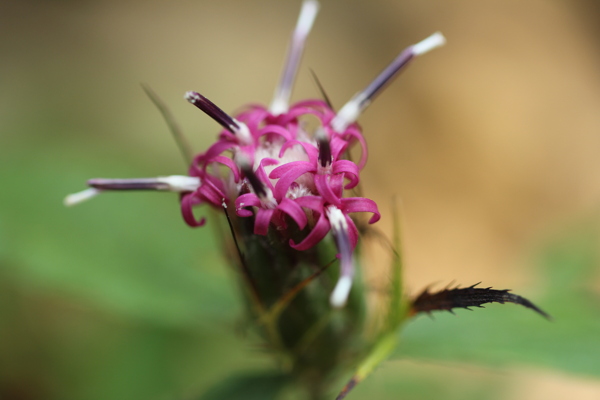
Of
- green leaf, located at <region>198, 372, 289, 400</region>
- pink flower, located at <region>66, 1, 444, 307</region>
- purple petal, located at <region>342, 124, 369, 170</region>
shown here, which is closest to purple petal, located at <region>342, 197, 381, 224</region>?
pink flower, located at <region>66, 1, 444, 307</region>

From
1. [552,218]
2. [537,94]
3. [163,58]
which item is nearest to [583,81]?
[537,94]

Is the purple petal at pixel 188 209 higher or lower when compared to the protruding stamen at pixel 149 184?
lower

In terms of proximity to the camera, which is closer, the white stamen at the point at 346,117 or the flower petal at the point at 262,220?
the flower petal at the point at 262,220

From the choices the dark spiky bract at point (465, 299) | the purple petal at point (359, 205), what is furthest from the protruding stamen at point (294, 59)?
the dark spiky bract at point (465, 299)

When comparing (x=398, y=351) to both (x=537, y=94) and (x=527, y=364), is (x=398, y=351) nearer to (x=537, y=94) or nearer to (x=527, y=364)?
(x=527, y=364)

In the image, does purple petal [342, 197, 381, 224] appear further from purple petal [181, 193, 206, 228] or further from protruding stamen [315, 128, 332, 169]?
purple petal [181, 193, 206, 228]

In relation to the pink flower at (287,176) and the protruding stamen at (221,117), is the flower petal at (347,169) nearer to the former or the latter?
the pink flower at (287,176)

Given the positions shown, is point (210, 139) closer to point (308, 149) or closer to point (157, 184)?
point (157, 184)
